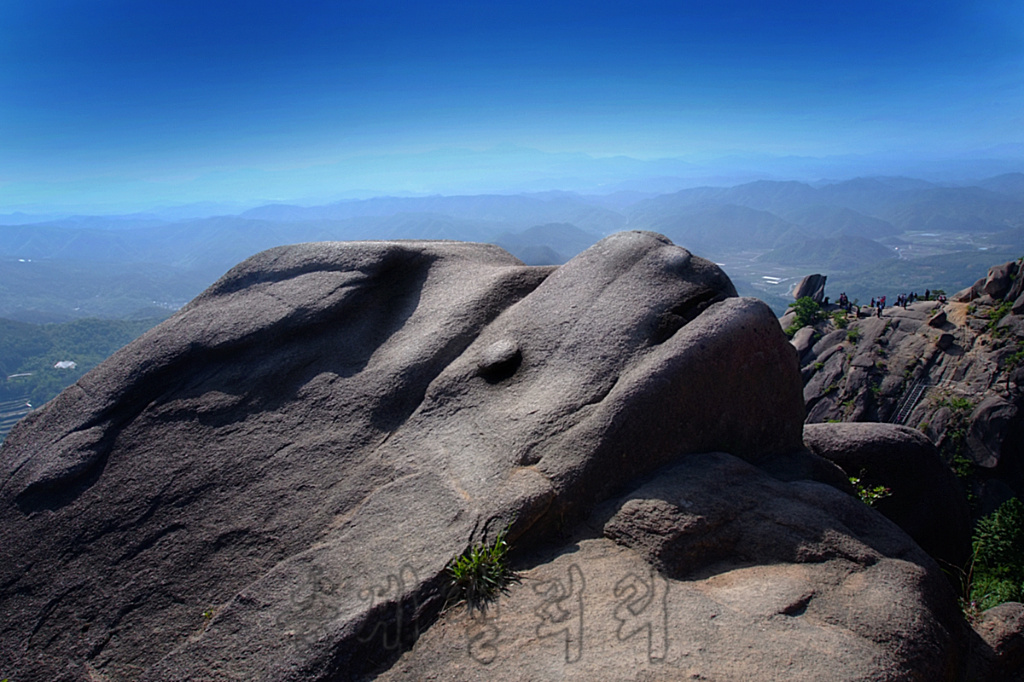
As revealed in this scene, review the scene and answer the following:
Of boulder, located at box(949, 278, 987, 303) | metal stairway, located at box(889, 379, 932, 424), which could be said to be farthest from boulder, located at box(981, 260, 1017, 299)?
metal stairway, located at box(889, 379, 932, 424)

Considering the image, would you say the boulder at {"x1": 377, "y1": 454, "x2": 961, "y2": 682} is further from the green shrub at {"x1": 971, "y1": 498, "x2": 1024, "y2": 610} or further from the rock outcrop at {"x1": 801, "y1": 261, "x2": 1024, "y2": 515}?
the rock outcrop at {"x1": 801, "y1": 261, "x2": 1024, "y2": 515}

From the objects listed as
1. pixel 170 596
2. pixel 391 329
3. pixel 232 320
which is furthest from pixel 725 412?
pixel 232 320

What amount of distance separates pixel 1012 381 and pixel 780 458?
3620 cm

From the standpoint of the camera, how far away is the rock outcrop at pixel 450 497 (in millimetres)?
6031

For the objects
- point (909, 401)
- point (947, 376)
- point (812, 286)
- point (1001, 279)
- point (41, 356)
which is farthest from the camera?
point (41, 356)

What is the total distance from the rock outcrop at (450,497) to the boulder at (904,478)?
2.72 m

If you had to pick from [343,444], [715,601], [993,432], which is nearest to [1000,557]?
[715,601]

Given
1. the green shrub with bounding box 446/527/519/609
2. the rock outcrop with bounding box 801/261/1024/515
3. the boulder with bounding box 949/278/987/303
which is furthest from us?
the boulder with bounding box 949/278/987/303

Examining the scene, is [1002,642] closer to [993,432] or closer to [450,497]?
[450,497]

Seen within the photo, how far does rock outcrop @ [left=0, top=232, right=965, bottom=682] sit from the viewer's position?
19.8 feet

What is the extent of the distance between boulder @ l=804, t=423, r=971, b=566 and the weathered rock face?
2649 millimetres

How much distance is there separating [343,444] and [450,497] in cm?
242

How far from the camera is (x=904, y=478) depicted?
11570mm

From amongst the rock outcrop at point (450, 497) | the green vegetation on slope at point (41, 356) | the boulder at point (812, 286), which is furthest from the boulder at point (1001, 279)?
the green vegetation on slope at point (41, 356)
